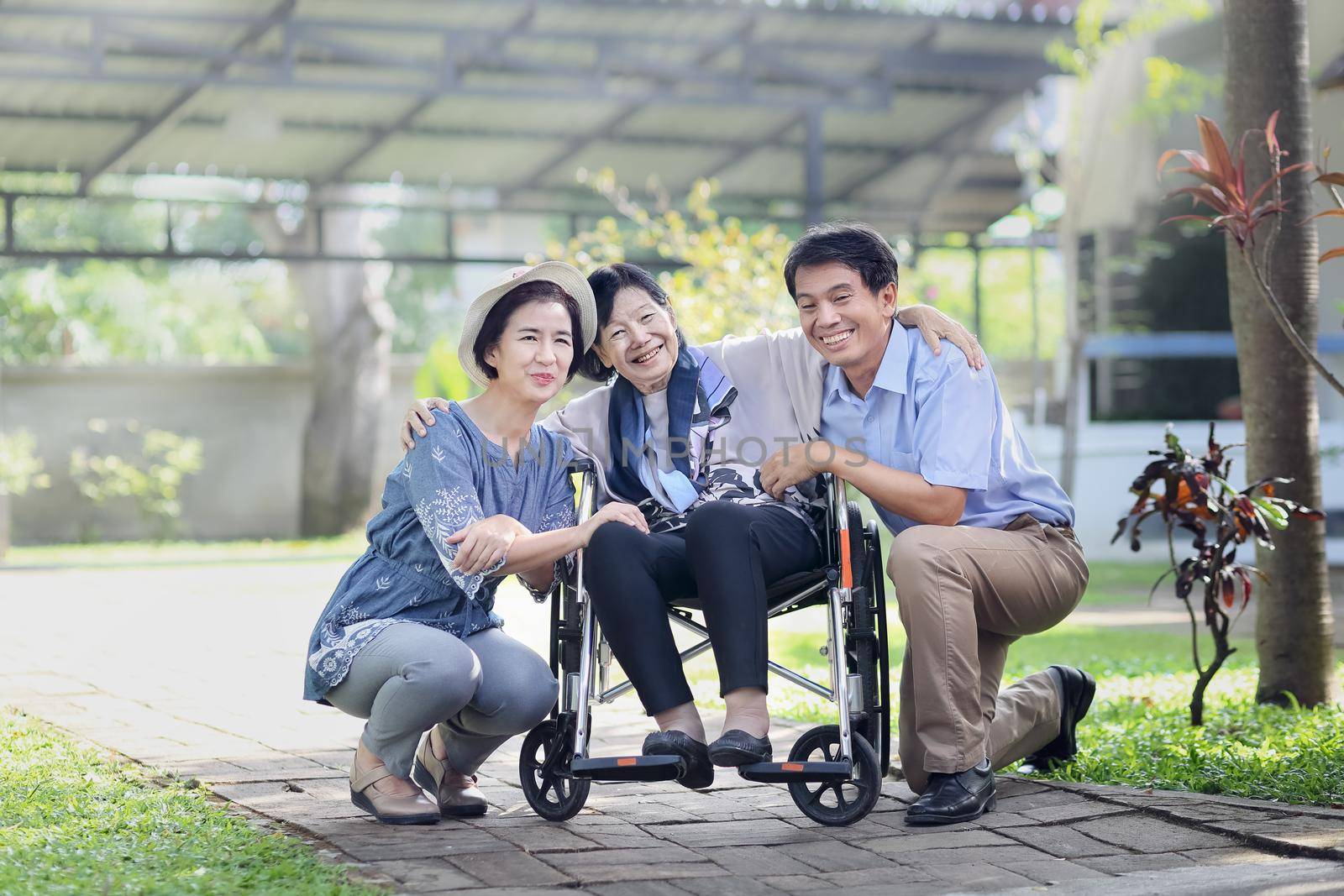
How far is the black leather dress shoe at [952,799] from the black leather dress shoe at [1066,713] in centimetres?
50

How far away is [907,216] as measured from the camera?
14398mm

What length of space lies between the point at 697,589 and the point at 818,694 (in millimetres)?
330

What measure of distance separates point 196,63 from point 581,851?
9234mm

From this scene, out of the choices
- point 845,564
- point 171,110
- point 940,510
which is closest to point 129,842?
point 845,564

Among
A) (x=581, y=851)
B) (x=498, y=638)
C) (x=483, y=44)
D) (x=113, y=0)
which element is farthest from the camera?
(x=483, y=44)

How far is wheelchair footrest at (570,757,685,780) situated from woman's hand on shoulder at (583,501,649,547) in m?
0.43

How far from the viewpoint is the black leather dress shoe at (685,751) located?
2.99 metres

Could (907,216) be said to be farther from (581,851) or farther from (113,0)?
(581,851)

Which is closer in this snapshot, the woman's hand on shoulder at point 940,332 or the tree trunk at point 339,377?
the woman's hand on shoulder at point 940,332

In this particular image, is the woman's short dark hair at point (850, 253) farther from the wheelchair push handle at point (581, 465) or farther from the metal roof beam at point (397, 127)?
the metal roof beam at point (397, 127)

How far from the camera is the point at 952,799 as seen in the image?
3.18 m

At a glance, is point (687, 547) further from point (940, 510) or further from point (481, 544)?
point (940, 510)

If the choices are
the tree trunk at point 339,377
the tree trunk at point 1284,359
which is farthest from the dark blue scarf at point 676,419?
the tree trunk at point 339,377

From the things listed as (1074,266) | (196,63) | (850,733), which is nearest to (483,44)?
(196,63)
